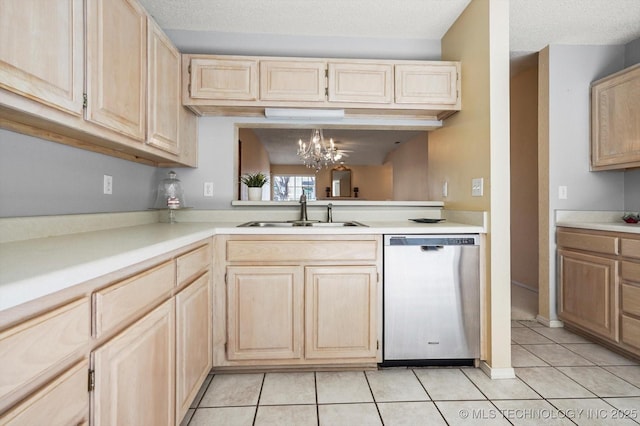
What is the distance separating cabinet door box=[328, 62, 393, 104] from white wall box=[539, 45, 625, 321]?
1525 mm

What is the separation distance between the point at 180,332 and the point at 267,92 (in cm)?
162

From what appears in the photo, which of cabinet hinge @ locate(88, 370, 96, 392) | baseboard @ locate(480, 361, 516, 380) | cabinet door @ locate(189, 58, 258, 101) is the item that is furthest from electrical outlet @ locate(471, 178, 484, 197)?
cabinet hinge @ locate(88, 370, 96, 392)

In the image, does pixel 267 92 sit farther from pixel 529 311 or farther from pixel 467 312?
pixel 529 311

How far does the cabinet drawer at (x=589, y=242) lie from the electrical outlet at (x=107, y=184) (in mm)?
3220

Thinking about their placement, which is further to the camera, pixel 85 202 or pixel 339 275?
pixel 339 275

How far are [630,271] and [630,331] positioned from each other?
389 mm

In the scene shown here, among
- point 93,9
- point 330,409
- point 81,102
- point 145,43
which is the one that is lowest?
point 330,409

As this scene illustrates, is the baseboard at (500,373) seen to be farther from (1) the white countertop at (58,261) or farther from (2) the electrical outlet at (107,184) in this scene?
(2) the electrical outlet at (107,184)

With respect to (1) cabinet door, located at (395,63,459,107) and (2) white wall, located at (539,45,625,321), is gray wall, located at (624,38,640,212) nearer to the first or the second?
(2) white wall, located at (539,45,625,321)

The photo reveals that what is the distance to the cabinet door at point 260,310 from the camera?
1.93m

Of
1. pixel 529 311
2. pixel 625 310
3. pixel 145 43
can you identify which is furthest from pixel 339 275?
pixel 529 311

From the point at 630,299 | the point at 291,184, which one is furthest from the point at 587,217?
the point at 291,184

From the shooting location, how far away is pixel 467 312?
1.99 metres

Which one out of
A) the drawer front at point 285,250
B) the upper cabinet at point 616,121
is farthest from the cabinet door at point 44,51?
the upper cabinet at point 616,121
